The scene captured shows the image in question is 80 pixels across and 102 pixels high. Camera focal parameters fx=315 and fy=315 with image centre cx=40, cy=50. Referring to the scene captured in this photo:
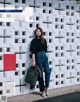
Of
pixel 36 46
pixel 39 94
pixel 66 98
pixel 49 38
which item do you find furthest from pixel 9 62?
pixel 66 98

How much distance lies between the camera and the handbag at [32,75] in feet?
25.9

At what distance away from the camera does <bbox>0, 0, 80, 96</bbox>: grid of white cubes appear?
7.84 meters

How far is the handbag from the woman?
13cm

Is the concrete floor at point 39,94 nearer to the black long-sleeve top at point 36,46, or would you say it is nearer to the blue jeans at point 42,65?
the blue jeans at point 42,65

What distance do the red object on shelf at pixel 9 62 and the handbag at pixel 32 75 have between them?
0.41m

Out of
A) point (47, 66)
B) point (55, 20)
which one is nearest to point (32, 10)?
point (55, 20)

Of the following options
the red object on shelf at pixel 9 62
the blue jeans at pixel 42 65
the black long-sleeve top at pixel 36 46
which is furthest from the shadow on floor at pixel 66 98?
the black long-sleeve top at pixel 36 46

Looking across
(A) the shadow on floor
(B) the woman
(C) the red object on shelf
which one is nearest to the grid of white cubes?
(C) the red object on shelf

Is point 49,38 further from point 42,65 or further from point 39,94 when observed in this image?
point 39,94

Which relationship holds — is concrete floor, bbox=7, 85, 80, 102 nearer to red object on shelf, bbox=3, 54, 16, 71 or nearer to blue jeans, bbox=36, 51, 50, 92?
blue jeans, bbox=36, 51, 50, 92

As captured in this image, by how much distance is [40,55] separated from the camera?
26.8ft

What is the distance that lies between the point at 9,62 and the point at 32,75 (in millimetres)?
665

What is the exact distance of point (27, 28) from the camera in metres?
8.12

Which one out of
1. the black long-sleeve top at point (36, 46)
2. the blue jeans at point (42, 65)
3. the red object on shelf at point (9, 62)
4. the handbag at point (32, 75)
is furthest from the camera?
the blue jeans at point (42, 65)
